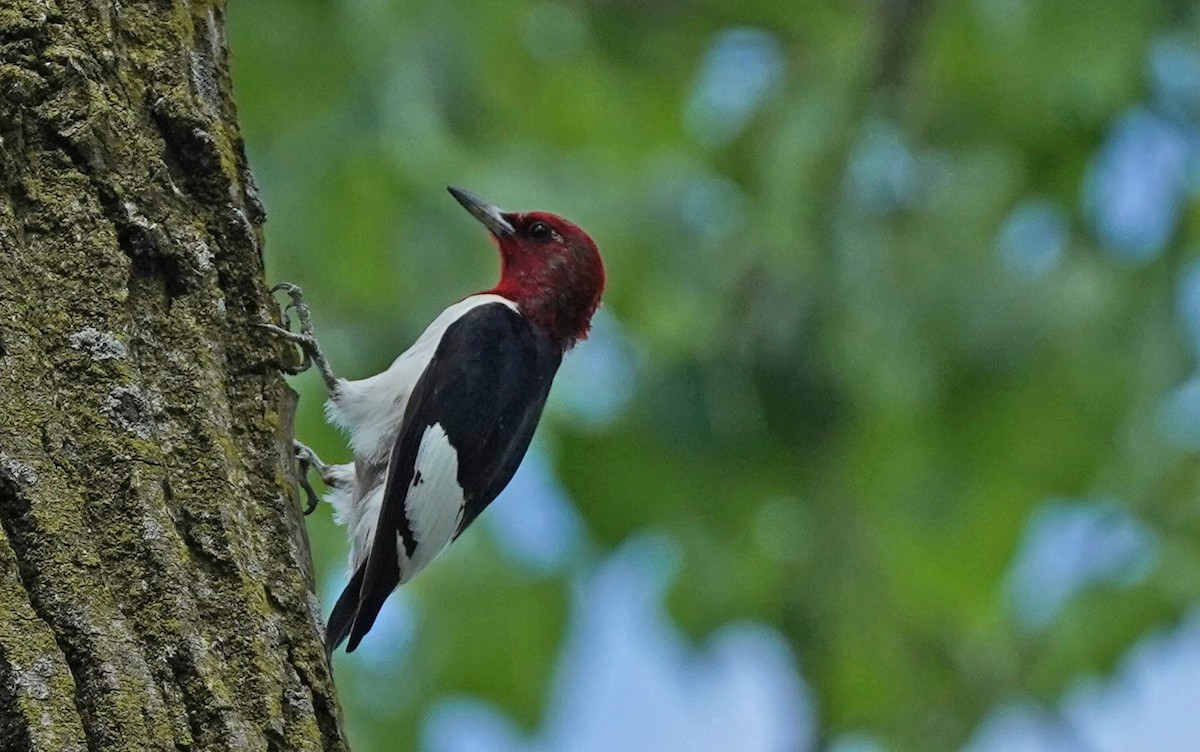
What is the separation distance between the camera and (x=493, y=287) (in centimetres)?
423

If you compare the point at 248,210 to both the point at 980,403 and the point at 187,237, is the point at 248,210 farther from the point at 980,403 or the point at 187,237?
the point at 980,403

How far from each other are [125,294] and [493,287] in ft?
7.46

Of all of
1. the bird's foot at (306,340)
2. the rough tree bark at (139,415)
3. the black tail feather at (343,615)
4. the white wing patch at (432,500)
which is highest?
the rough tree bark at (139,415)

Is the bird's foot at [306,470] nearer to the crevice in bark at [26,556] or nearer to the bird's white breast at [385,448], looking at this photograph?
the bird's white breast at [385,448]

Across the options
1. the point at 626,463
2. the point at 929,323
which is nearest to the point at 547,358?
the point at 626,463

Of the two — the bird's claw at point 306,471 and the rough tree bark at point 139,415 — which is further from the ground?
the rough tree bark at point 139,415

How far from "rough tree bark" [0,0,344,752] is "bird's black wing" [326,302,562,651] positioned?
0.93m

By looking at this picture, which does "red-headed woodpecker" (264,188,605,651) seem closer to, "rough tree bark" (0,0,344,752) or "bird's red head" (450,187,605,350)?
"bird's red head" (450,187,605,350)

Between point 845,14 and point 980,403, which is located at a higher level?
point 845,14

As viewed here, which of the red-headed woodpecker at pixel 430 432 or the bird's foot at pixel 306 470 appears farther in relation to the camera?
the bird's foot at pixel 306 470

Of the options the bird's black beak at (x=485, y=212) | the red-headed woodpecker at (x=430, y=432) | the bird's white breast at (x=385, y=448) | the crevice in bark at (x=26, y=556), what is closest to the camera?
the crevice in bark at (x=26, y=556)

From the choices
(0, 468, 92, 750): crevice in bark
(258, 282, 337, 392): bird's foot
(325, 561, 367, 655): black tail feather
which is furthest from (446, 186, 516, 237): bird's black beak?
(0, 468, 92, 750): crevice in bark

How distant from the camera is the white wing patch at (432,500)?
319cm

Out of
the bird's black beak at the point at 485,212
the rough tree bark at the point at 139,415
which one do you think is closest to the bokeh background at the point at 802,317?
the bird's black beak at the point at 485,212
